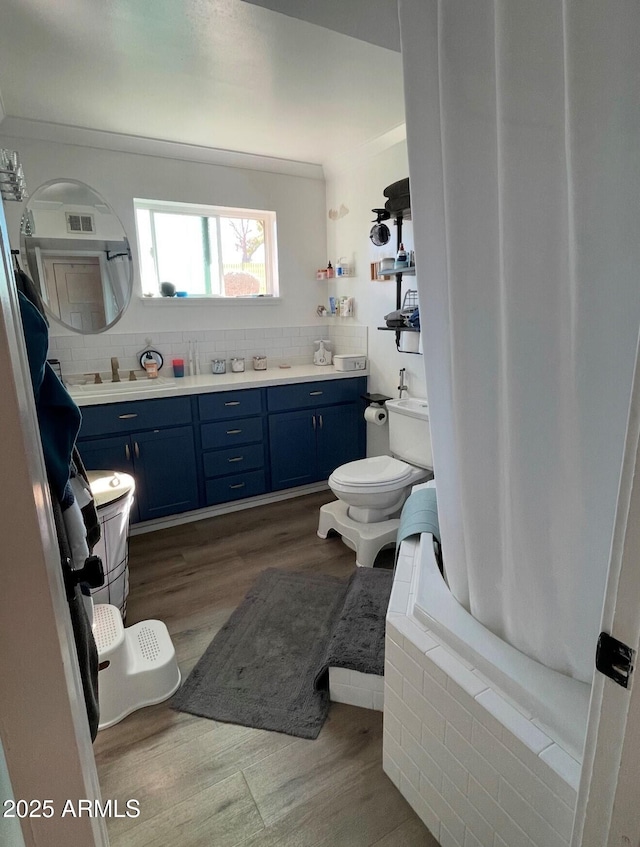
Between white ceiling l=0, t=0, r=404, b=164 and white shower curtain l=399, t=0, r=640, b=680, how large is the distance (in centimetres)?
60

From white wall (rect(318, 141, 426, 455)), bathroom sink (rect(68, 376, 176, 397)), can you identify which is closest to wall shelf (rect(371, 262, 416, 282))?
white wall (rect(318, 141, 426, 455))

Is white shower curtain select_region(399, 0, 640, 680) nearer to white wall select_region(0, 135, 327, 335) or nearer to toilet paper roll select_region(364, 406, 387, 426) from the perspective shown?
toilet paper roll select_region(364, 406, 387, 426)

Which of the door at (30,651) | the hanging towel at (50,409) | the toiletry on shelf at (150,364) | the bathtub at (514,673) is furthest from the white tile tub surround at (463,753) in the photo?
the toiletry on shelf at (150,364)

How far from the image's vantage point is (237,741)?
1.44m

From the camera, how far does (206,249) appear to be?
3205mm

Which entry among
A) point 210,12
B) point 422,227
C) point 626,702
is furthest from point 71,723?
point 210,12

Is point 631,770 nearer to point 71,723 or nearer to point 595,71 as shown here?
point 71,723

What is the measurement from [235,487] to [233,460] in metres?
0.19

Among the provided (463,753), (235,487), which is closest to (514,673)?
(463,753)

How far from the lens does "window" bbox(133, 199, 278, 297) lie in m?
2.99

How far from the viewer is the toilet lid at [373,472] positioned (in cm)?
235

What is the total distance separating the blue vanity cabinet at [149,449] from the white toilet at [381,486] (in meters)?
0.91

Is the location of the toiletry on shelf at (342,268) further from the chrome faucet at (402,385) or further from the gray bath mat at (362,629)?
the gray bath mat at (362,629)

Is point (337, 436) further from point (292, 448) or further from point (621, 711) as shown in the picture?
point (621, 711)
